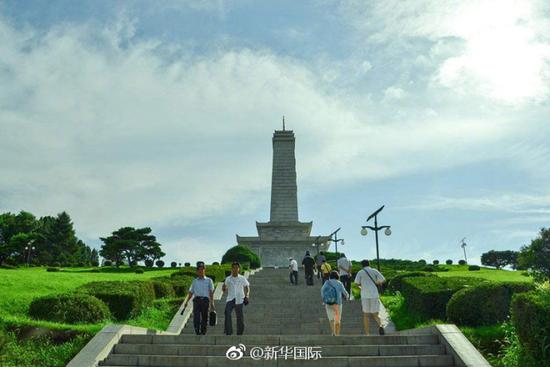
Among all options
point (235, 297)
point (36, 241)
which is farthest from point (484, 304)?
point (36, 241)

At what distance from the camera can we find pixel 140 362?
30.0ft

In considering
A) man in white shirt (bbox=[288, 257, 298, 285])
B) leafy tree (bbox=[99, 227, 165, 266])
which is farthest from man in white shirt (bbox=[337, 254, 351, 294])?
leafy tree (bbox=[99, 227, 165, 266])

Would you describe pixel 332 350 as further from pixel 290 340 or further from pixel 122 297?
pixel 122 297

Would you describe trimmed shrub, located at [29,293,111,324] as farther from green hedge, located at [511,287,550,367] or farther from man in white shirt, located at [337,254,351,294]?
green hedge, located at [511,287,550,367]

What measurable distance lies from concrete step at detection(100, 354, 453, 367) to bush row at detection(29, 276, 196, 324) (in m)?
3.68

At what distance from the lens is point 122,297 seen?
1369cm

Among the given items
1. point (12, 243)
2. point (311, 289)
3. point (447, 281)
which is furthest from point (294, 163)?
point (447, 281)

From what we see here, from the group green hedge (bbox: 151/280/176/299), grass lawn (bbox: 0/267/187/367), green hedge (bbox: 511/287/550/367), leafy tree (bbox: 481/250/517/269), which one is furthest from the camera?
leafy tree (bbox: 481/250/517/269)

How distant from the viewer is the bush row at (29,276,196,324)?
12.3 metres

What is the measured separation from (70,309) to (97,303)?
71 cm

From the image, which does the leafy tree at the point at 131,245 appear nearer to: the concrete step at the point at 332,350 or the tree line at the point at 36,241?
the tree line at the point at 36,241

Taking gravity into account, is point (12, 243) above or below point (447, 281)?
above

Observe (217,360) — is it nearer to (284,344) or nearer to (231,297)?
(284,344)

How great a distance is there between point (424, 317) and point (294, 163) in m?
43.3
